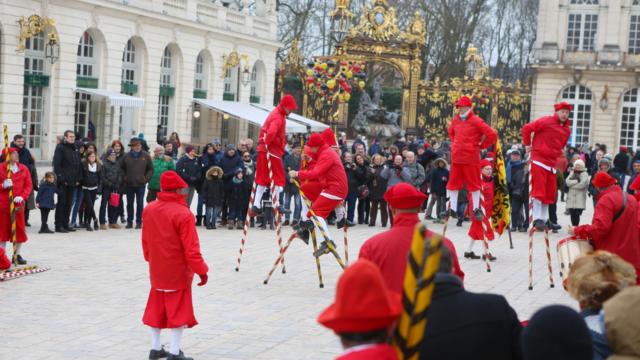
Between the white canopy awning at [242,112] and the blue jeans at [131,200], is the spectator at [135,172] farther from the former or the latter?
the white canopy awning at [242,112]

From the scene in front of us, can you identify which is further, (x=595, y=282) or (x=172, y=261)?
(x=172, y=261)

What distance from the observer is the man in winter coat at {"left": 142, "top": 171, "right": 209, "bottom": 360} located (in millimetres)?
8766

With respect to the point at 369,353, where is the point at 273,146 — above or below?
above

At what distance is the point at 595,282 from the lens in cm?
531

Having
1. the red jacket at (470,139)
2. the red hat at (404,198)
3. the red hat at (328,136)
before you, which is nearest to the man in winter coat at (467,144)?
the red jacket at (470,139)

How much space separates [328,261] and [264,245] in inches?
80.7

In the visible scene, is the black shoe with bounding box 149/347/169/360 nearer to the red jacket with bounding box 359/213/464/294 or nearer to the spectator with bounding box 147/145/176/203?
the red jacket with bounding box 359/213/464/294

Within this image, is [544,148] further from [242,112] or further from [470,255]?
[242,112]

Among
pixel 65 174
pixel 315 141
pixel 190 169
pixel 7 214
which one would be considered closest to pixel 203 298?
pixel 315 141

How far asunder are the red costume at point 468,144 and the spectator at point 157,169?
653 centimetres

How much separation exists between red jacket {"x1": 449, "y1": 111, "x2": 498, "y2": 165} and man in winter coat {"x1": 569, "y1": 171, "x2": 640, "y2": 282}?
14.6ft

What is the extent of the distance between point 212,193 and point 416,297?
52.0 feet

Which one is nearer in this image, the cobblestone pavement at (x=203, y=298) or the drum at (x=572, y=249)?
the cobblestone pavement at (x=203, y=298)

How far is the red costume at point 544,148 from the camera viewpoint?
1388 centimetres
